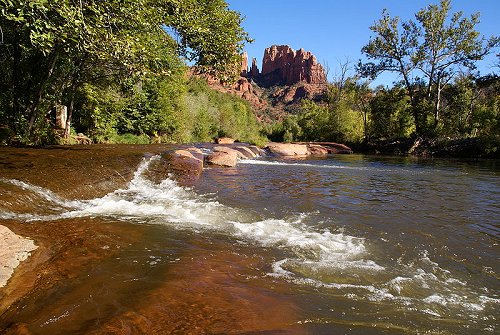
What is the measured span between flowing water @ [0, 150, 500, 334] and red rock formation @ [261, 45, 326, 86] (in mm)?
160132

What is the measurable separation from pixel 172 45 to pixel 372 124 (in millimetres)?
29594

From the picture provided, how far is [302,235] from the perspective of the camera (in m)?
Answer: 4.79

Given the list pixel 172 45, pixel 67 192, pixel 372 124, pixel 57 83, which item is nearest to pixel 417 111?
pixel 372 124

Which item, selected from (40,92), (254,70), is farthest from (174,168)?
(254,70)

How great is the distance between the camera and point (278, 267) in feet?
11.7

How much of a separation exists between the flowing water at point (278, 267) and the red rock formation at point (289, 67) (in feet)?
525

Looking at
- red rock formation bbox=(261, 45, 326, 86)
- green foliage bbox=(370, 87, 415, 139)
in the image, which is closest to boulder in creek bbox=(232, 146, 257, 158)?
green foliage bbox=(370, 87, 415, 139)

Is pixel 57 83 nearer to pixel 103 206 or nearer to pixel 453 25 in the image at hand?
pixel 103 206

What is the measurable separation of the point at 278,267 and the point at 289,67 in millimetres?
178666

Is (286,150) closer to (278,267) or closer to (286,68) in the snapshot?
(278,267)

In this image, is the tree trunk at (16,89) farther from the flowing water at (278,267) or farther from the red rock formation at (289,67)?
the red rock formation at (289,67)

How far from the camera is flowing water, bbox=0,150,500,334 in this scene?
2502 millimetres

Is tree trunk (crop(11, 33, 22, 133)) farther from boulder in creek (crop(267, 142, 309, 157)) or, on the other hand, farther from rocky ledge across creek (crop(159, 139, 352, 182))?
boulder in creek (crop(267, 142, 309, 157))

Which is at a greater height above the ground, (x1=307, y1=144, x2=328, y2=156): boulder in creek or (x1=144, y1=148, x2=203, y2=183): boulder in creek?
(x1=307, y1=144, x2=328, y2=156): boulder in creek
